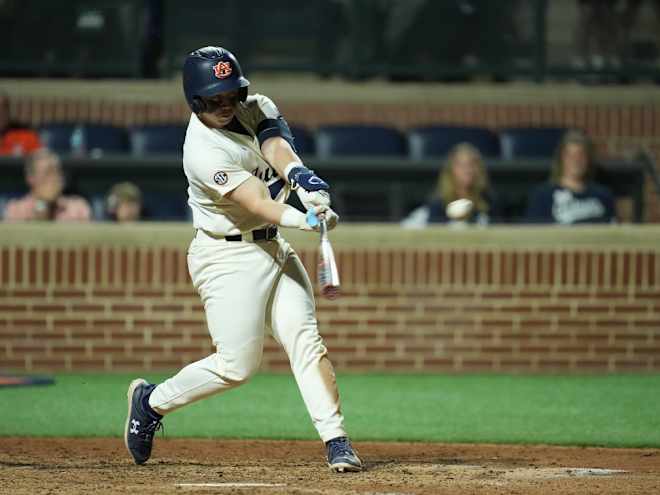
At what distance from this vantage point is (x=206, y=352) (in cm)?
1046

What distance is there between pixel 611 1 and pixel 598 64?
2.23ft

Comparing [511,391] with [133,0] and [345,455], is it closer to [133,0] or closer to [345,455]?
[345,455]

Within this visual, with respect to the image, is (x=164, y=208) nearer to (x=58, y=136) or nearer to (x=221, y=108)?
(x=58, y=136)

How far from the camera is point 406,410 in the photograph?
899 centimetres

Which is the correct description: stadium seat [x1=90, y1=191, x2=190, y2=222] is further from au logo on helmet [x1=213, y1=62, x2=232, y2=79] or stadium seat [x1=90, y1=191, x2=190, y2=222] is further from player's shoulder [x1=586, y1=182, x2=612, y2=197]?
au logo on helmet [x1=213, y1=62, x2=232, y2=79]

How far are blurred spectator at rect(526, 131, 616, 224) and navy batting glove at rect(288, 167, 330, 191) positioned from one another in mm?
5226

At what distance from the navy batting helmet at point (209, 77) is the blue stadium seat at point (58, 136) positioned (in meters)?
6.21

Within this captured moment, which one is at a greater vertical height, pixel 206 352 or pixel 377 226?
pixel 377 226

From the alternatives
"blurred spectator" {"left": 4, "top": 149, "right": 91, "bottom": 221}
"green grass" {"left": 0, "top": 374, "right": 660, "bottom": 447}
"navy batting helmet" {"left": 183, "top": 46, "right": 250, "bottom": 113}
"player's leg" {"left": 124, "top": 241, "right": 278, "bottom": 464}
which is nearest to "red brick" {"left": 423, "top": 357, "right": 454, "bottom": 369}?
"green grass" {"left": 0, "top": 374, "right": 660, "bottom": 447}

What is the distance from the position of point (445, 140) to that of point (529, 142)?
785 millimetres

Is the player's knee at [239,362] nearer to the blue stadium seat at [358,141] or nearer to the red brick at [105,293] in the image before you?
the red brick at [105,293]

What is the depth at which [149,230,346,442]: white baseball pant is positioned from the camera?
6324mm

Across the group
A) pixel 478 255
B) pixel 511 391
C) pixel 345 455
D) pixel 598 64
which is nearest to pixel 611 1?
pixel 598 64

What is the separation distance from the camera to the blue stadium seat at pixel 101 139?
12164mm
